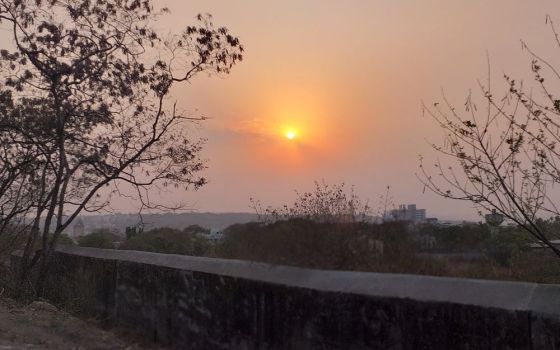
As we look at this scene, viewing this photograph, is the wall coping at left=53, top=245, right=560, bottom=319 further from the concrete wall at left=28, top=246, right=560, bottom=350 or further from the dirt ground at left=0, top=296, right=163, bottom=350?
the dirt ground at left=0, top=296, right=163, bottom=350

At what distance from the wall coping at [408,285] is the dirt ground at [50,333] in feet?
7.07

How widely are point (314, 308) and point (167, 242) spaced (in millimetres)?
9230

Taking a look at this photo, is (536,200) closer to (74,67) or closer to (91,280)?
(91,280)

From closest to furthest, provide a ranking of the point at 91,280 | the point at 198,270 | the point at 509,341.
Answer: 1. the point at 509,341
2. the point at 198,270
3. the point at 91,280

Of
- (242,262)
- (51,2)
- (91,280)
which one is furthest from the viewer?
(51,2)

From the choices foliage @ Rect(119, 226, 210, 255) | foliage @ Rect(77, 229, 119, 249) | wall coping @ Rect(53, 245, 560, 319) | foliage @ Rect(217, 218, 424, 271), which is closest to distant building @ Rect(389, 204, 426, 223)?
foliage @ Rect(217, 218, 424, 271)

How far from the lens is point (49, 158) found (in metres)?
12.9

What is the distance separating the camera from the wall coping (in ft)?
12.1

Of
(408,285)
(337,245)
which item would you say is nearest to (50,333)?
(337,245)

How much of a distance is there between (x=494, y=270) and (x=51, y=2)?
10234mm

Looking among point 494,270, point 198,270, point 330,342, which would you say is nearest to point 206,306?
point 198,270

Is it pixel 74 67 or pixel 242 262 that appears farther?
pixel 74 67

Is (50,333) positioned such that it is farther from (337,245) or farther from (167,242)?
(167,242)

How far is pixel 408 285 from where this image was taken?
14.7 ft
